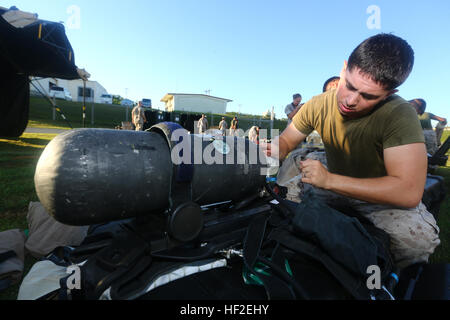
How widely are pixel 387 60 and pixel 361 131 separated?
1.50 ft

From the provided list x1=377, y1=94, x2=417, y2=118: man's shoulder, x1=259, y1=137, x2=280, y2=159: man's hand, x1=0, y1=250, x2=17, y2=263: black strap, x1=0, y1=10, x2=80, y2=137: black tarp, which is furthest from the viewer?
x1=0, y1=10, x2=80, y2=137: black tarp

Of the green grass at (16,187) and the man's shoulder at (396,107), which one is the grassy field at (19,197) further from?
the man's shoulder at (396,107)

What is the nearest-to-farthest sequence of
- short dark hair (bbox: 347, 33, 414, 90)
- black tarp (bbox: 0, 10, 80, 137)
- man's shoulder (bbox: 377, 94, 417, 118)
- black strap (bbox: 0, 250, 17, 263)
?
short dark hair (bbox: 347, 33, 414, 90) < man's shoulder (bbox: 377, 94, 417, 118) < black strap (bbox: 0, 250, 17, 263) < black tarp (bbox: 0, 10, 80, 137)

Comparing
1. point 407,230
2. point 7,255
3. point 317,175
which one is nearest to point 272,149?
point 317,175

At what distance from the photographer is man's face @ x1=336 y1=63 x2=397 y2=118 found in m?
1.36

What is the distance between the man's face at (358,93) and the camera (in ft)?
4.45

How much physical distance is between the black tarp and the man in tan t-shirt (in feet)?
27.4

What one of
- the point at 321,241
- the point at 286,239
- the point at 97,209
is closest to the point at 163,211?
the point at 97,209

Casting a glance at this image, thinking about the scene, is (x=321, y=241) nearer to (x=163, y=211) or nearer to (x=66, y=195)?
(x=163, y=211)

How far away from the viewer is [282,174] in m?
2.40

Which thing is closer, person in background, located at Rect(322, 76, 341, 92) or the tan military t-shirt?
the tan military t-shirt

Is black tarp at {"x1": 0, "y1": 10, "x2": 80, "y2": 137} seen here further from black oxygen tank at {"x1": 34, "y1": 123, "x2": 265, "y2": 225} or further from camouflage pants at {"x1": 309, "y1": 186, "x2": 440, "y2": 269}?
camouflage pants at {"x1": 309, "y1": 186, "x2": 440, "y2": 269}

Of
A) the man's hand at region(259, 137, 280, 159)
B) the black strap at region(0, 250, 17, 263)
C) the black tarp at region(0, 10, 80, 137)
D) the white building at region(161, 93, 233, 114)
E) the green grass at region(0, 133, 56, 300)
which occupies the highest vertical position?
the white building at region(161, 93, 233, 114)

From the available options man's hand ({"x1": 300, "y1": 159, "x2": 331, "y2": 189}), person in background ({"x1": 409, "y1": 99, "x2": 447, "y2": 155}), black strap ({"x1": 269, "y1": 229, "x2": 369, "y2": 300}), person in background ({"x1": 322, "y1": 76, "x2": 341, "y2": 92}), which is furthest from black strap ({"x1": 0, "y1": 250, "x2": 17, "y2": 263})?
person in background ({"x1": 409, "y1": 99, "x2": 447, "y2": 155})
